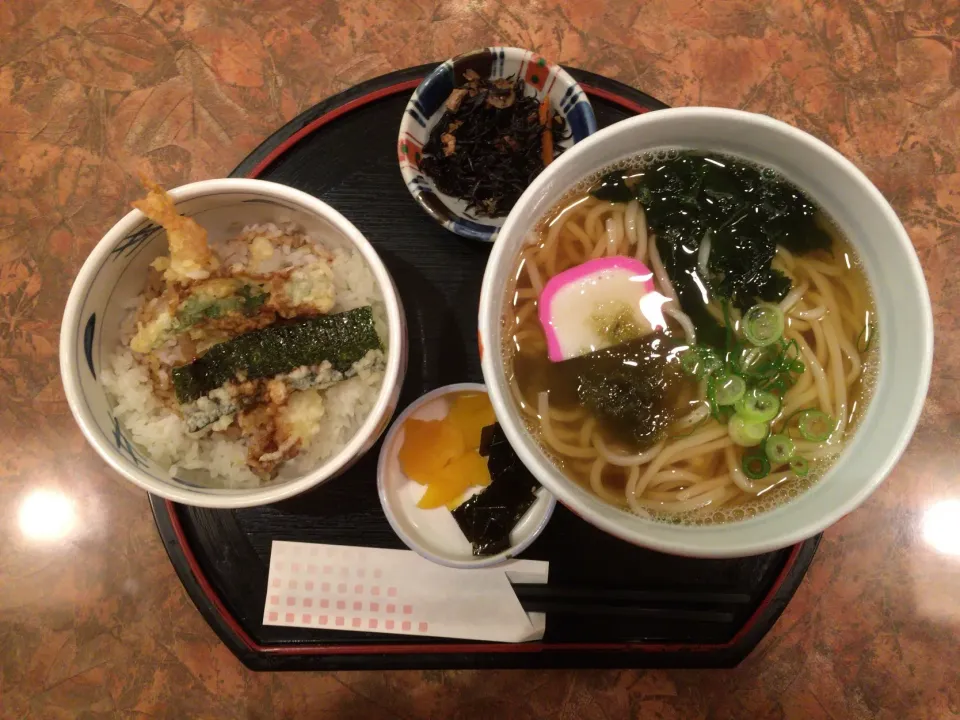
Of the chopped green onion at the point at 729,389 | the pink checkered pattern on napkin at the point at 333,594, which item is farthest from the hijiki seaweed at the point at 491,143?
the pink checkered pattern on napkin at the point at 333,594

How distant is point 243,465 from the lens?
155cm

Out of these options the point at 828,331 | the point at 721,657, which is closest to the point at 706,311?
the point at 828,331

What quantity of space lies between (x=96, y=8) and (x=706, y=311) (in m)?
2.22

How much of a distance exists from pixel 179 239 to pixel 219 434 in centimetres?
51

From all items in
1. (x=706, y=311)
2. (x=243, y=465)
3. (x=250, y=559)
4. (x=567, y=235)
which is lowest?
(x=250, y=559)

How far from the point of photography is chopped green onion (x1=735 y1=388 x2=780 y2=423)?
1.34 meters

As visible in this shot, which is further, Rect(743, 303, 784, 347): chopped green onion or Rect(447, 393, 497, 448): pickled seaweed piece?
Rect(447, 393, 497, 448): pickled seaweed piece

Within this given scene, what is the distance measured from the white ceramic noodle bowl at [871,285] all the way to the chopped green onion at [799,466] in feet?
0.12

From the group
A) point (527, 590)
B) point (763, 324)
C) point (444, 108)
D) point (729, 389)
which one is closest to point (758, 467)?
point (729, 389)

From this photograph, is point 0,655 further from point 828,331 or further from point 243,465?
point 828,331

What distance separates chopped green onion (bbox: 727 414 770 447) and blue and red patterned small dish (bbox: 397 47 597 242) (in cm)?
77

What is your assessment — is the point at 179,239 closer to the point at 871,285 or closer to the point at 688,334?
the point at 688,334

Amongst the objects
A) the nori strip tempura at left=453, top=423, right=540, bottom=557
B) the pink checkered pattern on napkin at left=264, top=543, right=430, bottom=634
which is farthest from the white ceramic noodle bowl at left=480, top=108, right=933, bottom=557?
the pink checkered pattern on napkin at left=264, top=543, right=430, bottom=634

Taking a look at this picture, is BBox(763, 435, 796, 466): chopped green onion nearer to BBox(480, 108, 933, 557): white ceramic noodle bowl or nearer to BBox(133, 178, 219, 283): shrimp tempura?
BBox(480, 108, 933, 557): white ceramic noodle bowl
